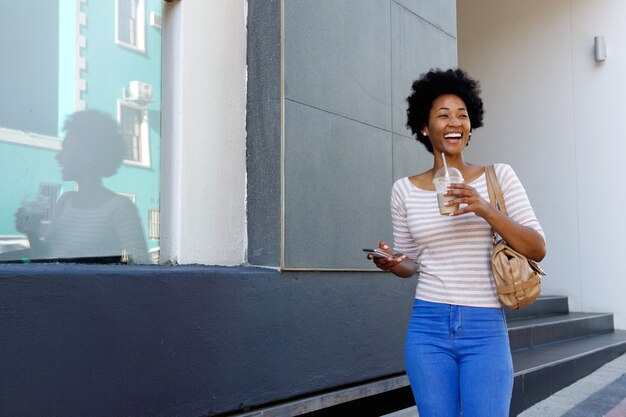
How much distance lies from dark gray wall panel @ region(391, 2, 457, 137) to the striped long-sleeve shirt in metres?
3.02

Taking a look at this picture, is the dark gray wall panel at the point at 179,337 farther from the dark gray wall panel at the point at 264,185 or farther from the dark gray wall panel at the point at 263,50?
the dark gray wall panel at the point at 263,50

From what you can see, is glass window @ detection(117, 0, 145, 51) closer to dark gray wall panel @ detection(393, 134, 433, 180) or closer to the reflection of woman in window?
the reflection of woman in window

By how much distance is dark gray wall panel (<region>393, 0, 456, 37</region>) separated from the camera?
6066mm

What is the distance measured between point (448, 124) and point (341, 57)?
2.43 meters

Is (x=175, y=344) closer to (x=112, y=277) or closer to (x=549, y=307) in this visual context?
(x=112, y=277)

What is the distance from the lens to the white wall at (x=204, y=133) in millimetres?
4266

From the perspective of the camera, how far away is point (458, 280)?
2648mm

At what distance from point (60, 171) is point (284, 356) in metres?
1.81

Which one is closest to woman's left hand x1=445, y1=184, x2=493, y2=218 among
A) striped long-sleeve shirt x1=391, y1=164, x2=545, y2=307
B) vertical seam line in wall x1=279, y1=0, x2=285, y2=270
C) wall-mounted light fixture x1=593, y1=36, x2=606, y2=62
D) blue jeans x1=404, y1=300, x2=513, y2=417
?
striped long-sleeve shirt x1=391, y1=164, x2=545, y2=307

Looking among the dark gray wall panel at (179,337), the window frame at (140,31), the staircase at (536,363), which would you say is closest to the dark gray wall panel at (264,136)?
the dark gray wall panel at (179,337)

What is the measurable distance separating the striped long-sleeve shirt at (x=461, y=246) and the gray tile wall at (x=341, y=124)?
1885 mm

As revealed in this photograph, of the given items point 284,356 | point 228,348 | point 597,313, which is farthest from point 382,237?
point 597,313

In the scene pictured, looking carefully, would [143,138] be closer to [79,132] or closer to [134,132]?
[134,132]

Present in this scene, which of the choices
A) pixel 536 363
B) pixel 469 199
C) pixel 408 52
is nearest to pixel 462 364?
pixel 469 199
